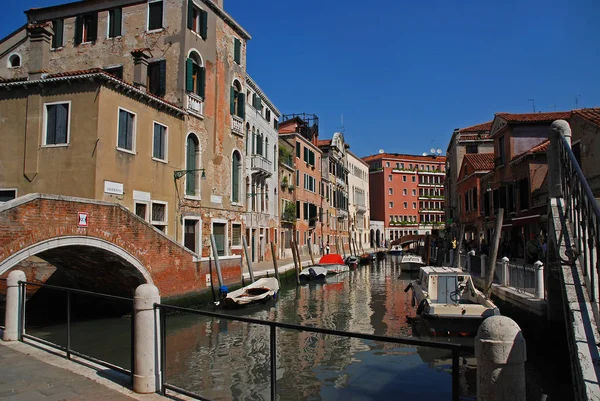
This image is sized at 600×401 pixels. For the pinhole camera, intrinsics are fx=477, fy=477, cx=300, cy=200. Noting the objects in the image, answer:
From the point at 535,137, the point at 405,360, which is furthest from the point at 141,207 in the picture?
the point at 535,137

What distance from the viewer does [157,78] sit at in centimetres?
1811

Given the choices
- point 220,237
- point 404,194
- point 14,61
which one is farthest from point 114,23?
point 404,194

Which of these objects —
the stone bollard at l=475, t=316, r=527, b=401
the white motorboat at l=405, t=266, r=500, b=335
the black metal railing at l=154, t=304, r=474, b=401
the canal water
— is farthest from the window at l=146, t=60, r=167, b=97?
the stone bollard at l=475, t=316, r=527, b=401

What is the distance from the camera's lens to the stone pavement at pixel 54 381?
4.02 metres

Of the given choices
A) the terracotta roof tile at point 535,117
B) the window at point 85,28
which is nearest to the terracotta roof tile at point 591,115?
the terracotta roof tile at point 535,117

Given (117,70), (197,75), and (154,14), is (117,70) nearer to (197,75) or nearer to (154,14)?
(154,14)

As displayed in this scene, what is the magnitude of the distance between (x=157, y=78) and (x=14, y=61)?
22.6 ft

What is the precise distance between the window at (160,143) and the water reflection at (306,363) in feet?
20.0

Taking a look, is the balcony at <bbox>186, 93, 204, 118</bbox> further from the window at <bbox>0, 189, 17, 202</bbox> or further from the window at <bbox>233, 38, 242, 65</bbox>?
the window at <bbox>0, 189, 17, 202</bbox>

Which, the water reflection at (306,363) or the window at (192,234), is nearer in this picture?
the water reflection at (306,363)

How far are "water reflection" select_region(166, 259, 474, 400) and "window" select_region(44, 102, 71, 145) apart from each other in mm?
6418

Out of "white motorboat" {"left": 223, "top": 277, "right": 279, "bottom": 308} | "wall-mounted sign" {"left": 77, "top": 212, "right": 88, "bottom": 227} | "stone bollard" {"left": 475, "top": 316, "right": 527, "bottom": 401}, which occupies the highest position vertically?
"wall-mounted sign" {"left": 77, "top": 212, "right": 88, "bottom": 227}

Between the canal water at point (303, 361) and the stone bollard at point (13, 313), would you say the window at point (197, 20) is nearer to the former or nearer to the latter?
the canal water at point (303, 361)

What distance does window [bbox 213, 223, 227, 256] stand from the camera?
19969mm
